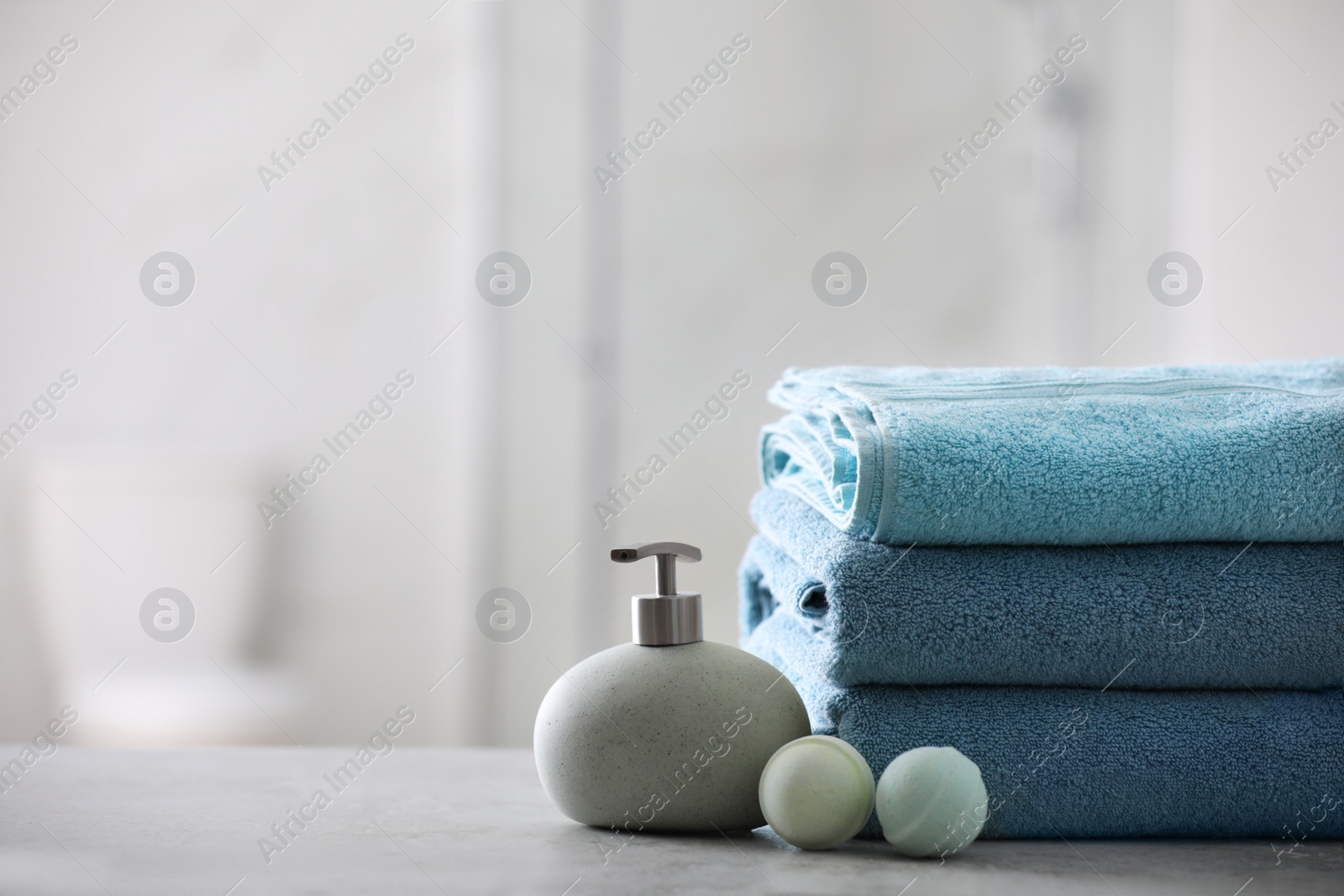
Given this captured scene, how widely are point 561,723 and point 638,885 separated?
98 millimetres

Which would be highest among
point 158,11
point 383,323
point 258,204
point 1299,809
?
point 158,11

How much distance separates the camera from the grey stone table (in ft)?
1.42

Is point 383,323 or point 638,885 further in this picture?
point 383,323

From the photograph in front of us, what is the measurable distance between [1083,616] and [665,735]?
210mm

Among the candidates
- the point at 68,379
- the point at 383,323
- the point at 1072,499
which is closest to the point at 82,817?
the point at 1072,499

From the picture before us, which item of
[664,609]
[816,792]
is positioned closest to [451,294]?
[664,609]

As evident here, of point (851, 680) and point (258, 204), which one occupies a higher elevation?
point (258, 204)

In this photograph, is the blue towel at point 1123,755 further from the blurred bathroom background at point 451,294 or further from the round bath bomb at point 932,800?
the blurred bathroom background at point 451,294

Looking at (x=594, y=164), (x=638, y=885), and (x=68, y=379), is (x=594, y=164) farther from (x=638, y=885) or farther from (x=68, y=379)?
(x=638, y=885)

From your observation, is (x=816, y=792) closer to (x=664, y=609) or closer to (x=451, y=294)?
(x=664, y=609)

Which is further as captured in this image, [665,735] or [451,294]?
[451,294]

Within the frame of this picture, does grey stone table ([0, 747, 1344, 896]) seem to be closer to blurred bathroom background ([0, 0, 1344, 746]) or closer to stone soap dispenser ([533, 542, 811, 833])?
stone soap dispenser ([533, 542, 811, 833])

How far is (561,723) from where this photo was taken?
51cm

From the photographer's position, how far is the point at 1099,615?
1.62 feet
